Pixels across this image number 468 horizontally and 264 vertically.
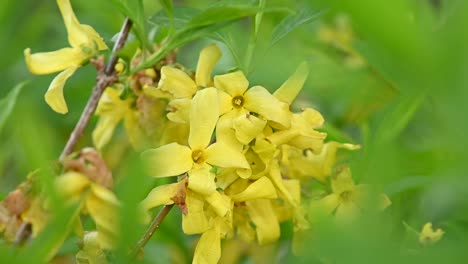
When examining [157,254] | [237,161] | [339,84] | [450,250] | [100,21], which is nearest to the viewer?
[450,250]

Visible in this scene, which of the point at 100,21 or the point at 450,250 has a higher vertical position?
the point at 450,250

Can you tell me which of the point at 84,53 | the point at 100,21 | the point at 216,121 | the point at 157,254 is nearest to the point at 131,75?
the point at 84,53

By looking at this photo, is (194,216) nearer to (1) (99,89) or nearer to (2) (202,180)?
(2) (202,180)

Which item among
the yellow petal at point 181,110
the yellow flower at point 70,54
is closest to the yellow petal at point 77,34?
the yellow flower at point 70,54

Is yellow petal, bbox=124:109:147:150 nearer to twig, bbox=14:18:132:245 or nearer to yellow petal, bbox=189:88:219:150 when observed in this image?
twig, bbox=14:18:132:245

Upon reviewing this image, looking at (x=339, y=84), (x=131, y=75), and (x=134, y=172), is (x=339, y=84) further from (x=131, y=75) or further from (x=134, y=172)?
(x=134, y=172)

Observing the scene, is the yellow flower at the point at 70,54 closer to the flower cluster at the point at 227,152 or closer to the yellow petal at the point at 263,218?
the flower cluster at the point at 227,152

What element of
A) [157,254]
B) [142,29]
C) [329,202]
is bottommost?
[157,254]
